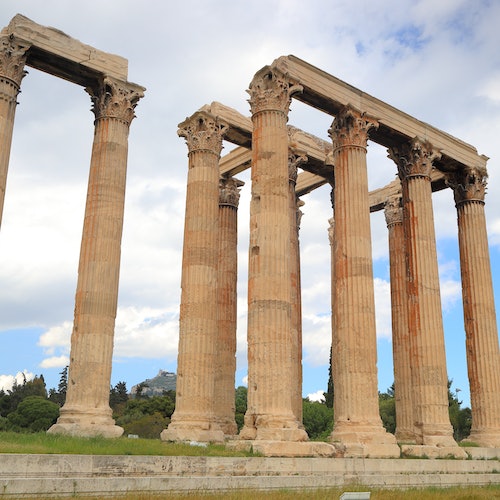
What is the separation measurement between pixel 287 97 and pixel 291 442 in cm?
1703

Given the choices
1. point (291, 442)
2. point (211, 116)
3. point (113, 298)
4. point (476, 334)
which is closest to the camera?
point (291, 442)

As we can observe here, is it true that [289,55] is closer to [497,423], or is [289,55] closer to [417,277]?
[417,277]

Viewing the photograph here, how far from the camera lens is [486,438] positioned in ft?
124

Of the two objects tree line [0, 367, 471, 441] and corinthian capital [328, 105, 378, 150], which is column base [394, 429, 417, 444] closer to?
corinthian capital [328, 105, 378, 150]

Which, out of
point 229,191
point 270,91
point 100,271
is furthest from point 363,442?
point 229,191

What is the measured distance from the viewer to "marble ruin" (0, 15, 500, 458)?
28.9m

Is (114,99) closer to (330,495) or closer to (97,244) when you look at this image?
(97,244)

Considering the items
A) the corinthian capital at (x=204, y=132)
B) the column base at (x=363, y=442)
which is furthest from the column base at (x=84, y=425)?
the corinthian capital at (x=204, y=132)

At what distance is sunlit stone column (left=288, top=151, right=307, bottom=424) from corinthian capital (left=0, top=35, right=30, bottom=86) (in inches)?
687

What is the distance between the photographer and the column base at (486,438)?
37312mm

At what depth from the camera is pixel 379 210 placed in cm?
5059

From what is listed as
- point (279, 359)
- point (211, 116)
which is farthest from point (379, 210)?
point (279, 359)

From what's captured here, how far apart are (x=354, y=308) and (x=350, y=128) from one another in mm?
10342

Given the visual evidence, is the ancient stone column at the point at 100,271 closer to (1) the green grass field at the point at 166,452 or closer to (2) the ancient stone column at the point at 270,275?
(1) the green grass field at the point at 166,452
